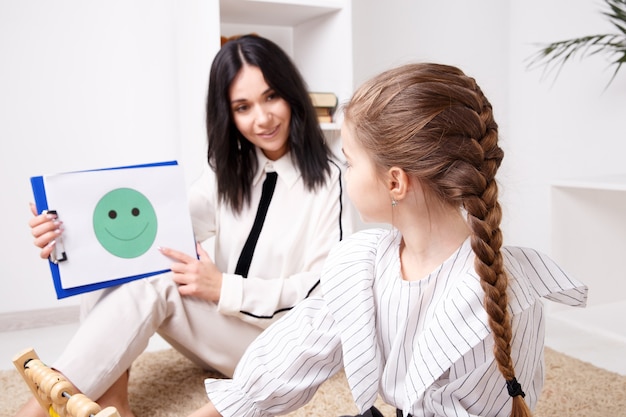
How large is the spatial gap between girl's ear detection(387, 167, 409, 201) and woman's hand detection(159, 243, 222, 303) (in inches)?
25.8

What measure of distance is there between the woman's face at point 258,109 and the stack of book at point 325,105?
1.77 feet

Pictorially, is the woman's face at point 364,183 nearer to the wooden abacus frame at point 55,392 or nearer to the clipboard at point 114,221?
the wooden abacus frame at point 55,392

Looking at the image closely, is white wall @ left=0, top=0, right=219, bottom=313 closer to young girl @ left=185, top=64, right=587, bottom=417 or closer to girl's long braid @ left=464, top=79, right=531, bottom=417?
young girl @ left=185, top=64, right=587, bottom=417

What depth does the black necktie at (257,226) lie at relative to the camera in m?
1.52

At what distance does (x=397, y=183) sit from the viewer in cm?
82

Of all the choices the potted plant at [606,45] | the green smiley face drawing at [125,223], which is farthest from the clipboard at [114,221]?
the potted plant at [606,45]

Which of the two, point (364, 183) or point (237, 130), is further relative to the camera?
point (237, 130)

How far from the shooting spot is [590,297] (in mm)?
2129

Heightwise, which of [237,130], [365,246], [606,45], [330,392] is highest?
[606,45]

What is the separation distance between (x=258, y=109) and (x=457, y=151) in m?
0.76

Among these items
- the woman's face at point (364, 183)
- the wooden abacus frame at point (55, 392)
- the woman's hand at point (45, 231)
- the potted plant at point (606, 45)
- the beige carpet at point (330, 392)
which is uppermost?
the potted plant at point (606, 45)

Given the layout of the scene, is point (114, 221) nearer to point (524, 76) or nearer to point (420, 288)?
point (420, 288)

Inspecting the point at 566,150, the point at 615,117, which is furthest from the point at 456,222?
the point at 566,150

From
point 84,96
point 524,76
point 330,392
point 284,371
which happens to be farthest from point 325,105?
point 284,371
